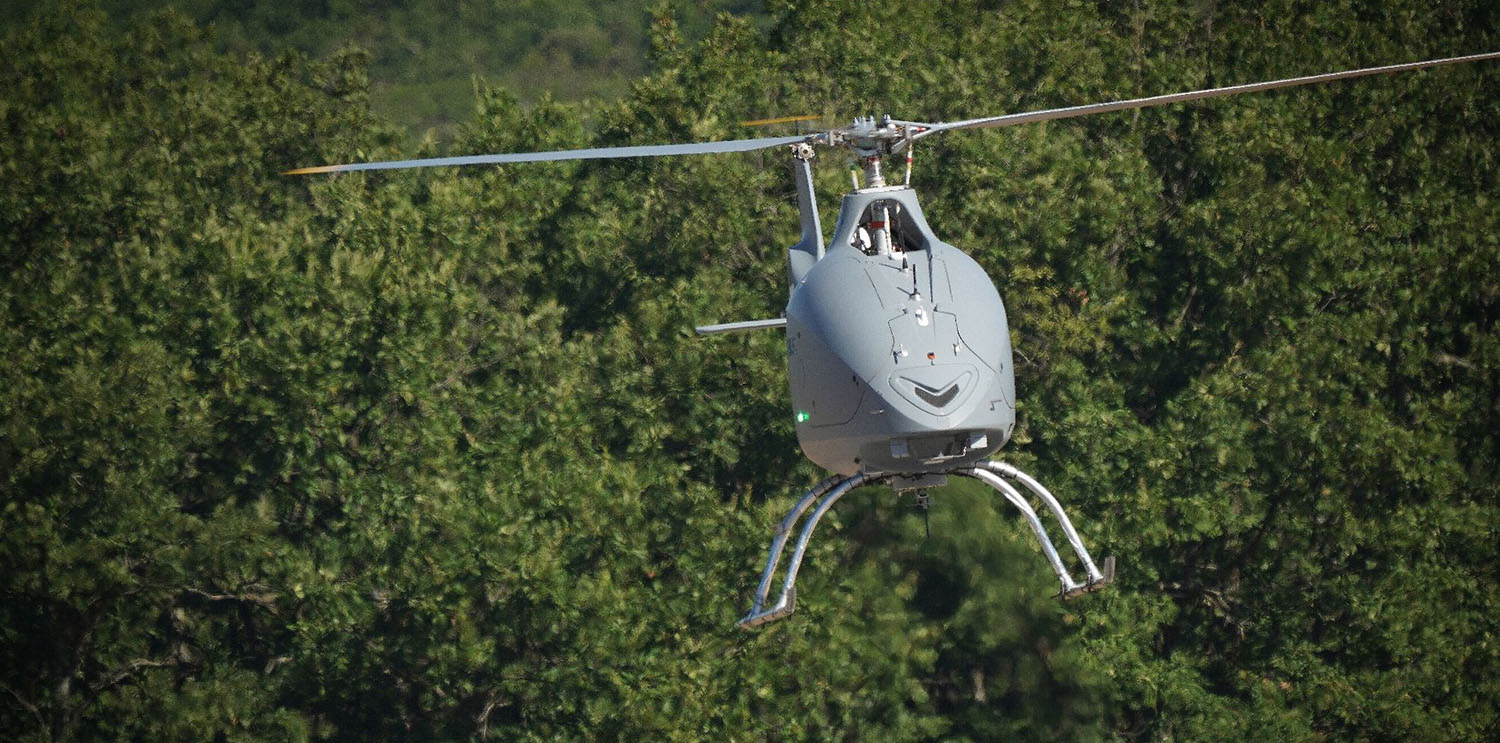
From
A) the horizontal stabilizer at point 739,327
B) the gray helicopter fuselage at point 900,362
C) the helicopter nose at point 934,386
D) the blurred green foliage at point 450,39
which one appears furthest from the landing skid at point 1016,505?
the blurred green foliage at point 450,39

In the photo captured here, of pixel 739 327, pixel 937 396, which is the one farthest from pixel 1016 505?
pixel 739 327

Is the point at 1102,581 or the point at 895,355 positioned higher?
the point at 895,355

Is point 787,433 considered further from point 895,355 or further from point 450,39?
point 450,39

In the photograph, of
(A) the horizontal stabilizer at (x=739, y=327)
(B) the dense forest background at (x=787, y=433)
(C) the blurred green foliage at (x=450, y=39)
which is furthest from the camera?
(C) the blurred green foliage at (x=450, y=39)

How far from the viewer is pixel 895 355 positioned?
21172mm

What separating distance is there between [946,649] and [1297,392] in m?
6.71

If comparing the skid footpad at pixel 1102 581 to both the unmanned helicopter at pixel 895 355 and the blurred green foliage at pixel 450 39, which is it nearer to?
the unmanned helicopter at pixel 895 355

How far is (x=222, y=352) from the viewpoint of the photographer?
4097 cm

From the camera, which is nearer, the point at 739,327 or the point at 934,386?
the point at 934,386

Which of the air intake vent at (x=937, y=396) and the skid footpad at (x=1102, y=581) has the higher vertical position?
the air intake vent at (x=937, y=396)

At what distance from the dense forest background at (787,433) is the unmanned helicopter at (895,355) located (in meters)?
13.9

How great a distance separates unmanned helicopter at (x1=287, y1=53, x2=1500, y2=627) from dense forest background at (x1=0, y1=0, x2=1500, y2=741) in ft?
45.6

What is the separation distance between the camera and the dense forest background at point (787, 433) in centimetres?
3772

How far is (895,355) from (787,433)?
60.5 ft
